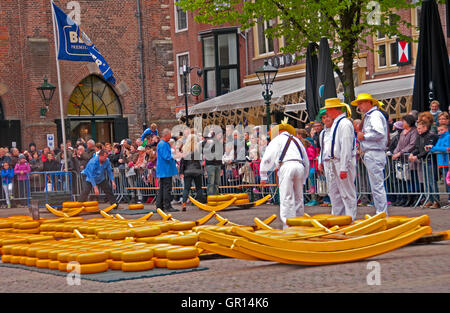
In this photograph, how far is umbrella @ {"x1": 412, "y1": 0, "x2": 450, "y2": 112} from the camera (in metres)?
16.8

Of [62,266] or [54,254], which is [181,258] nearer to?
[62,266]

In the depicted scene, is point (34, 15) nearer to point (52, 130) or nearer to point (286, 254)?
point (52, 130)

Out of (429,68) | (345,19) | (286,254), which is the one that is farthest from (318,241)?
(345,19)

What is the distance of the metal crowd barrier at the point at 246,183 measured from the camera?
668 inches

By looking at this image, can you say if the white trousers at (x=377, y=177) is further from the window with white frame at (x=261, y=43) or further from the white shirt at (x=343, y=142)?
the window with white frame at (x=261, y=43)

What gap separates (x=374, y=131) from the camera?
1310 centimetres

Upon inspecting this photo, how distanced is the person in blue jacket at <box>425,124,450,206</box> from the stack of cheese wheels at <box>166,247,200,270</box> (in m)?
8.15

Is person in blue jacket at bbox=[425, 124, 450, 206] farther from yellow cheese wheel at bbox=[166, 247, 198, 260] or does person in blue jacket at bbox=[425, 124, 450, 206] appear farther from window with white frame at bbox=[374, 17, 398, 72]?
window with white frame at bbox=[374, 17, 398, 72]

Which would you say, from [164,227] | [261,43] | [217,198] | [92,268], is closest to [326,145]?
[164,227]

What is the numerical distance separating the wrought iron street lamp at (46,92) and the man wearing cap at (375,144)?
85.4 ft

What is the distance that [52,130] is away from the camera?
40.3 metres

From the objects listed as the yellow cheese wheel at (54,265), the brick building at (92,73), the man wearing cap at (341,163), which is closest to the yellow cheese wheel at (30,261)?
the yellow cheese wheel at (54,265)

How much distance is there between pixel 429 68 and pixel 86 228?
798cm

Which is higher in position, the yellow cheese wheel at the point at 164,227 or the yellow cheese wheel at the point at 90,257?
the yellow cheese wheel at the point at 164,227
